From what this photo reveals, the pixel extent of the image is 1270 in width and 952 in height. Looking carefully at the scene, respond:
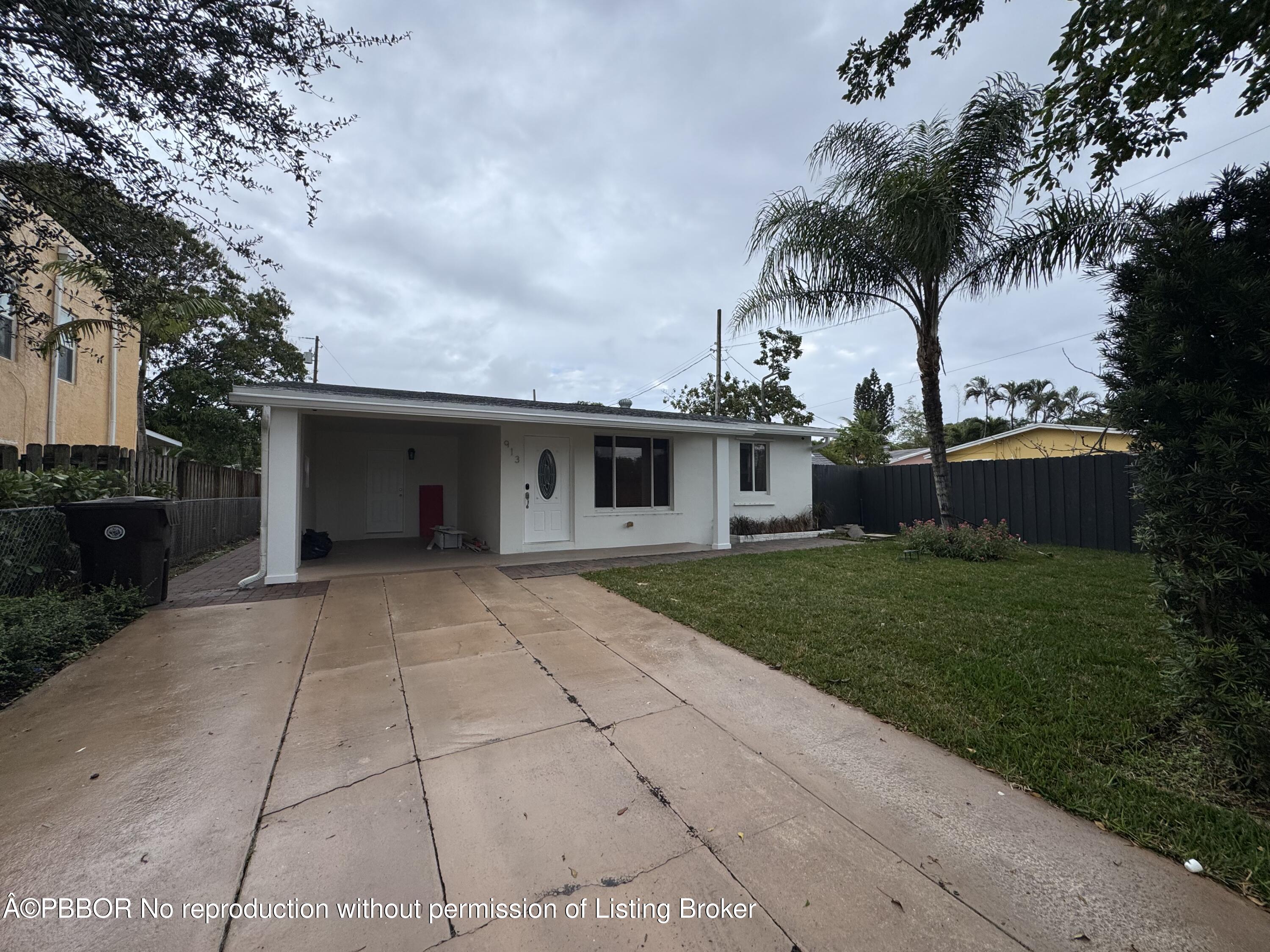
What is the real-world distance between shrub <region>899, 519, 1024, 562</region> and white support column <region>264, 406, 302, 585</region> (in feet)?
31.0

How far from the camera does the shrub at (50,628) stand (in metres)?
3.36

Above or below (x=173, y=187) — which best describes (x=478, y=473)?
below

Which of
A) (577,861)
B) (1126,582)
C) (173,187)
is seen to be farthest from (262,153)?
(1126,582)

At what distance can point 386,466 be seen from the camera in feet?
38.6

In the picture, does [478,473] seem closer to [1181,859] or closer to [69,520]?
[69,520]

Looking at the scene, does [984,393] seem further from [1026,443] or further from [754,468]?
[754,468]

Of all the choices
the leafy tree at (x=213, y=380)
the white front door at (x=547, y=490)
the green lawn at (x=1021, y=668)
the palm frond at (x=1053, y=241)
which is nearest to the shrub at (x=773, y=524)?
the white front door at (x=547, y=490)

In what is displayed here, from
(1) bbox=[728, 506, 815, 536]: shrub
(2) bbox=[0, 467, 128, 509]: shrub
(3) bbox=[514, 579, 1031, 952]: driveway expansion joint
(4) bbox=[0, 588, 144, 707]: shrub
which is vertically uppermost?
(2) bbox=[0, 467, 128, 509]: shrub

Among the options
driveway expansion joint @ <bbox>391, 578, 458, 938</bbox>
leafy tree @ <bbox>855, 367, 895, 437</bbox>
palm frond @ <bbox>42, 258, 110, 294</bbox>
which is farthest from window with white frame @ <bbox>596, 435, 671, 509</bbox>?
leafy tree @ <bbox>855, 367, 895, 437</bbox>

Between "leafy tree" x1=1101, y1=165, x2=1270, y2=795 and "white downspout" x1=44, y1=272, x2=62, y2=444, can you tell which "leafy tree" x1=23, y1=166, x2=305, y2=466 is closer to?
"white downspout" x1=44, y1=272, x2=62, y2=444

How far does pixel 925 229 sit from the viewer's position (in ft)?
25.7

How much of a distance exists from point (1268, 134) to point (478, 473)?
10.5m

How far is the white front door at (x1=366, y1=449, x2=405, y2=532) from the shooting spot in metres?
11.6

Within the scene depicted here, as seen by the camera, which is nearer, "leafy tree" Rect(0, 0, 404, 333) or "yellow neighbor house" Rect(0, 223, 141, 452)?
"leafy tree" Rect(0, 0, 404, 333)
